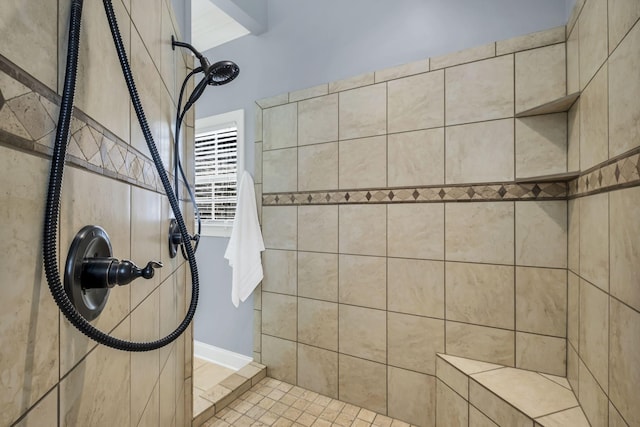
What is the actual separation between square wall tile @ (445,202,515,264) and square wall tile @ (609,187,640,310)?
18.9 inches

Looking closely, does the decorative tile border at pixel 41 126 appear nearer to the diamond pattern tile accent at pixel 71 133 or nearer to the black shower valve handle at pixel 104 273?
the diamond pattern tile accent at pixel 71 133

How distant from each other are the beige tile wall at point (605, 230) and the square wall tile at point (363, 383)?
85 cm

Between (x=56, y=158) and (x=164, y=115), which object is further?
(x=164, y=115)

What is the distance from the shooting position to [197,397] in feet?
5.34

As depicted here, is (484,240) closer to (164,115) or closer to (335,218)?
(335,218)

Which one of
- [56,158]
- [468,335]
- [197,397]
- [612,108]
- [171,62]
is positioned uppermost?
[171,62]

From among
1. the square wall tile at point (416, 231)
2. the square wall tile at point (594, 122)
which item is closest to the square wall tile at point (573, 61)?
the square wall tile at point (594, 122)

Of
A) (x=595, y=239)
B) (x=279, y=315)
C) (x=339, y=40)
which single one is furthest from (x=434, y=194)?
(x=279, y=315)

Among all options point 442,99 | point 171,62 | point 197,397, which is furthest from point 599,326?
point 197,397

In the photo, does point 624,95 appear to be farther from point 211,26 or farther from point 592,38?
point 211,26

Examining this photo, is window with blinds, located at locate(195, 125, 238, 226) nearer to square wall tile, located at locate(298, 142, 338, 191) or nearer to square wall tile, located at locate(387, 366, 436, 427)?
square wall tile, located at locate(298, 142, 338, 191)

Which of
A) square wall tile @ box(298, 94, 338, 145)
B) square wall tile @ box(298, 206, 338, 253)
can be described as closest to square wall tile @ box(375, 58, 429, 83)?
square wall tile @ box(298, 94, 338, 145)

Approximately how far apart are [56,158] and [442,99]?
1.55 m

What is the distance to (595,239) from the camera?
0.98 meters
